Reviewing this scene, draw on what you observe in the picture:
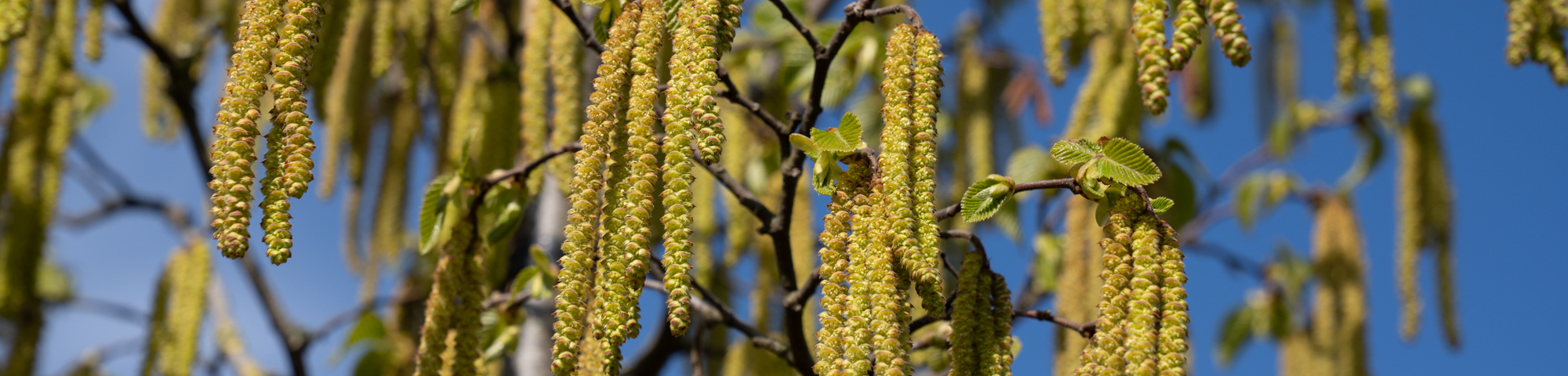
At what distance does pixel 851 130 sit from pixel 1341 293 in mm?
2770

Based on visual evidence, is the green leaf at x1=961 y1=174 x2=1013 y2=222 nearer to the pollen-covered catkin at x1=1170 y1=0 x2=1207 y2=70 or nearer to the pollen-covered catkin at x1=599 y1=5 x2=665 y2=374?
the pollen-covered catkin at x1=1170 y1=0 x2=1207 y2=70

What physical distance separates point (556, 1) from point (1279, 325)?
3.41 m

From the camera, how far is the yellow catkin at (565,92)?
5.68 feet

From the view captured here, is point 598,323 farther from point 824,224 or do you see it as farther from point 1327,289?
point 1327,289

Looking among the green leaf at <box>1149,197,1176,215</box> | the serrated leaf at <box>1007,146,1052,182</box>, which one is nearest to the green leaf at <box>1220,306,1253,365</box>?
the serrated leaf at <box>1007,146,1052,182</box>

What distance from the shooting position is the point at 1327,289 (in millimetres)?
3547

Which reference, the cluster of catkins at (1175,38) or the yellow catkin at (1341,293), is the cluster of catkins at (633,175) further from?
the yellow catkin at (1341,293)

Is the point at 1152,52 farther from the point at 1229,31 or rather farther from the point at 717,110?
the point at 717,110

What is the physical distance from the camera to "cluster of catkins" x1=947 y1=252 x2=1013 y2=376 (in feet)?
4.03

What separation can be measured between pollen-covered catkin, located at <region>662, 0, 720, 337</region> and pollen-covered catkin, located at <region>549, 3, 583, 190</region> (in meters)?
0.55

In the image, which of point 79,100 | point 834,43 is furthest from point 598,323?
point 79,100

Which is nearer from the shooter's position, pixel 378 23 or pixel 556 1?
pixel 556 1

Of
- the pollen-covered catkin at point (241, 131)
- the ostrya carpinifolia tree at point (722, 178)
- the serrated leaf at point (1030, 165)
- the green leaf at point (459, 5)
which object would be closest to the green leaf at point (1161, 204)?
the ostrya carpinifolia tree at point (722, 178)

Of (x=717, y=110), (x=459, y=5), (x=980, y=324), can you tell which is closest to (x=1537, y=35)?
(x=980, y=324)
